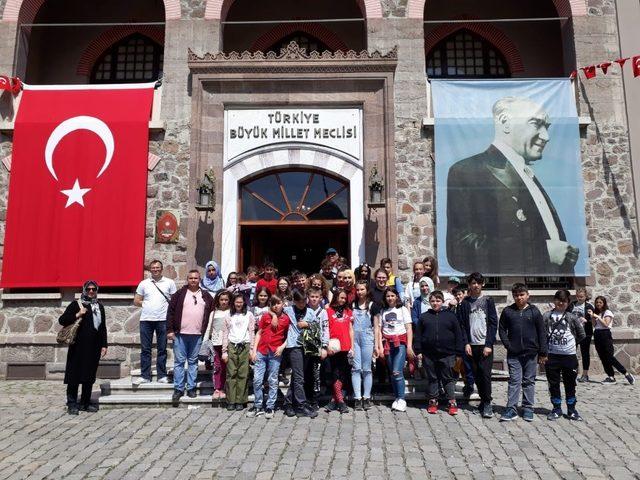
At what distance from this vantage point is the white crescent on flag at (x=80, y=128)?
1073cm

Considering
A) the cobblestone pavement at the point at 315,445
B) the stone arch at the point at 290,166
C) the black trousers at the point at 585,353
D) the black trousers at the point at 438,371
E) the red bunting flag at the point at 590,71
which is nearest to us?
the cobblestone pavement at the point at 315,445

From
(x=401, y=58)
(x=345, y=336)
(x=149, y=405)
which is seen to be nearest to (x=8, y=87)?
(x=149, y=405)

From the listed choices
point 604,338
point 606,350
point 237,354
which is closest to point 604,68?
point 604,338

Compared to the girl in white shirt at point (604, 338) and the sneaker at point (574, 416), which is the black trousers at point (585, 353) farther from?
the sneaker at point (574, 416)

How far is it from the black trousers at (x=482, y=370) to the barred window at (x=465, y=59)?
8.83 meters

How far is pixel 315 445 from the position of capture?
5422 millimetres

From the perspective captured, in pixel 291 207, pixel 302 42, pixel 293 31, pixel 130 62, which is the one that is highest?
pixel 293 31

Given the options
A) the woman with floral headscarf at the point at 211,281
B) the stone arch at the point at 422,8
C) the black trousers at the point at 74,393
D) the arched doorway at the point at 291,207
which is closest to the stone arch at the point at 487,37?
the stone arch at the point at 422,8

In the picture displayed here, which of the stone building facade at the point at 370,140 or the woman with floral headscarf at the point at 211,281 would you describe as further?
the stone building facade at the point at 370,140

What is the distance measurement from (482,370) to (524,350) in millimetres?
631

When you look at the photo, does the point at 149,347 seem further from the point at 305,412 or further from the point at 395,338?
the point at 395,338

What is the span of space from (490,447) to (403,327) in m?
2.04

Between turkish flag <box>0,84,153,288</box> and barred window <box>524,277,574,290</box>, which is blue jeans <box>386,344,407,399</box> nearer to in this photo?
barred window <box>524,277,574,290</box>

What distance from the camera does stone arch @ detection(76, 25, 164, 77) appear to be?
13234 mm
